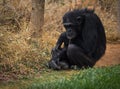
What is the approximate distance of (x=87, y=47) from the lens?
25.6 feet

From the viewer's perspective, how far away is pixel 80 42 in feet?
26.1

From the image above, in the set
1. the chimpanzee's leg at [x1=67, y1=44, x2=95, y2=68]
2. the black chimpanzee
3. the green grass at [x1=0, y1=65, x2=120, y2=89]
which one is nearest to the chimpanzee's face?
the black chimpanzee

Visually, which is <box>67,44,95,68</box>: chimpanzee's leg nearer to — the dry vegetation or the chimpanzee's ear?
the chimpanzee's ear

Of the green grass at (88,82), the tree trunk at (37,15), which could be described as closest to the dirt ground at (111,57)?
the tree trunk at (37,15)

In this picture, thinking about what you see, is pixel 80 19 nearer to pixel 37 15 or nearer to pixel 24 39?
pixel 24 39

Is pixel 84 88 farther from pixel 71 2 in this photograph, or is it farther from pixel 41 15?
pixel 71 2

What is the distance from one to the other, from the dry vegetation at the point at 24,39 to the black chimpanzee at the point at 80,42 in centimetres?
50

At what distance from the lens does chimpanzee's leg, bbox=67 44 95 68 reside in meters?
7.77

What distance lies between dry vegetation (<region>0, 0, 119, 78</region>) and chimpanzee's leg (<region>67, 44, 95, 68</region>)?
0.70 metres

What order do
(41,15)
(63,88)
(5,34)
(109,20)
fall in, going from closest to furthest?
(63,88)
(5,34)
(41,15)
(109,20)

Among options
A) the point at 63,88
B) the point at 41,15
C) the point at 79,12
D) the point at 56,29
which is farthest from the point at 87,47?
Result: the point at 56,29

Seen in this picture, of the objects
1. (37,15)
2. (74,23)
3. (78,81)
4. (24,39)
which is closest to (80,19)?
(74,23)

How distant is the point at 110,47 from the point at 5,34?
4.25 m

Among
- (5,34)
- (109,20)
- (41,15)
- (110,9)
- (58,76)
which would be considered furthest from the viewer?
(110,9)
